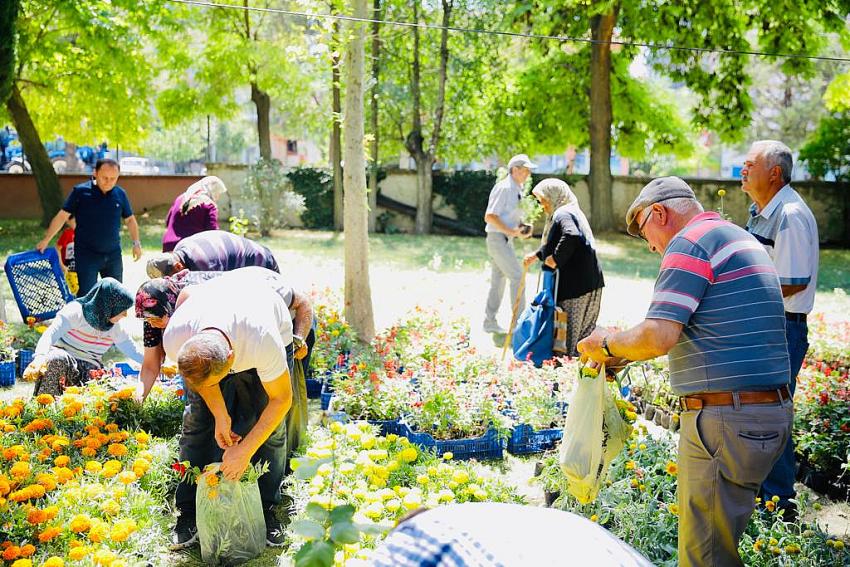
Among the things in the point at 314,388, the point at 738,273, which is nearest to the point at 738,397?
the point at 738,273

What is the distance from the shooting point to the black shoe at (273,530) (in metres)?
3.64

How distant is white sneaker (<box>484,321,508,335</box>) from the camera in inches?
323

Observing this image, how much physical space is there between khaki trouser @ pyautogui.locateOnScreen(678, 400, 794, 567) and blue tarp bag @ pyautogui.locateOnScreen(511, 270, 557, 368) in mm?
3287

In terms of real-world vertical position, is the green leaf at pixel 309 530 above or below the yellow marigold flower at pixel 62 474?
above

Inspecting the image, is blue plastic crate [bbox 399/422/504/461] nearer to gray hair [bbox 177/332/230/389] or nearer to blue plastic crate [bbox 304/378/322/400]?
blue plastic crate [bbox 304/378/322/400]

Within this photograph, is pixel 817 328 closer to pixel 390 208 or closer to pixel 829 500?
pixel 829 500

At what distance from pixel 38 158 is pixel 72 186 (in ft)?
15.1

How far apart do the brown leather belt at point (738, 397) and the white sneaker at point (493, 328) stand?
5.40m

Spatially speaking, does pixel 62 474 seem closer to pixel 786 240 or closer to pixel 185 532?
pixel 185 532

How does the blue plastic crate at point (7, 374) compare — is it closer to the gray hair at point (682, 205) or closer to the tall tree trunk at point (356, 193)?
the tall tree trunk at point (356, 193)

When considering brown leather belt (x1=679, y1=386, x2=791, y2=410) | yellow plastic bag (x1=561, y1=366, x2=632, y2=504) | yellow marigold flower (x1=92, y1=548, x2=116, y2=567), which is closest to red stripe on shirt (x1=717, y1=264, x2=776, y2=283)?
brown leather belt (x1=679, y1=386, x2=791, y2=410)

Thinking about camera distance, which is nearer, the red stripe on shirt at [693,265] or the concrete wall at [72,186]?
the red stripe on shirt at [693,265]

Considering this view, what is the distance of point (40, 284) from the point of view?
6.89 meters

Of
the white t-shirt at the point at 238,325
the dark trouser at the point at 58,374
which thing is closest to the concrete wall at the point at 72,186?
the dark trouser at the point at 58,374
